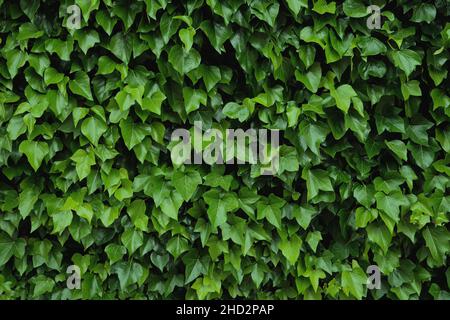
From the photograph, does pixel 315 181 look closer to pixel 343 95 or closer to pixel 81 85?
pixel 343 95

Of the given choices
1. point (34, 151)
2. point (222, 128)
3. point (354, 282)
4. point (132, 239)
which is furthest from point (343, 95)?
point (34, 151)

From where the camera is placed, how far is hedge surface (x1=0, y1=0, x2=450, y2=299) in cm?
237

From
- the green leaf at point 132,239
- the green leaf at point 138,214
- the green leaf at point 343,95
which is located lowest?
the green leaf at point 132,239

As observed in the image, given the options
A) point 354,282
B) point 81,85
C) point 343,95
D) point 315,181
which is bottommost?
point 354,282

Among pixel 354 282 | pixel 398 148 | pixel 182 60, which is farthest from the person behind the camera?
pixel 354 282

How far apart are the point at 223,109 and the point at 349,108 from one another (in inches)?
24.4

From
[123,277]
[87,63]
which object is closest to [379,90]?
[87,63]

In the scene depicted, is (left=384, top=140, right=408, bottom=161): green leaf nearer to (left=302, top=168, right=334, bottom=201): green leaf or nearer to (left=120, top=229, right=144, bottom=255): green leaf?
(left=302, top=168, right=334, bottom=201): green leaf

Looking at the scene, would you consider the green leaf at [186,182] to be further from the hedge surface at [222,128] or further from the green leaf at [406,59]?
the green leaf at [406,59]

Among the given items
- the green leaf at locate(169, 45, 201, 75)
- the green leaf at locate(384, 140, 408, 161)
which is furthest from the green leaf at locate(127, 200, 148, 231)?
the green leaf at locate(384, 140, 408, 161)

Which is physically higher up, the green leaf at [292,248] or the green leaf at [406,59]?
the green leaf at [406,59]

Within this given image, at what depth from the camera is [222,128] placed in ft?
8.05

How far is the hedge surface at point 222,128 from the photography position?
2.37m

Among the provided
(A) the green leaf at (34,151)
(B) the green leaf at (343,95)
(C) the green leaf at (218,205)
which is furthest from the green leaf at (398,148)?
(A) the green leaf at (34,151)
